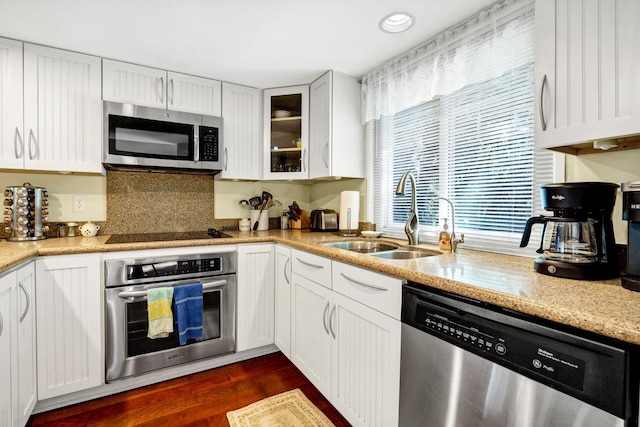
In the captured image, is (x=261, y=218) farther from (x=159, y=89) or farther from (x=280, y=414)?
(x=280, y=414)

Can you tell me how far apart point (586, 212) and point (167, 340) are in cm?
227

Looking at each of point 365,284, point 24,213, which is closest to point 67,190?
point 24,213

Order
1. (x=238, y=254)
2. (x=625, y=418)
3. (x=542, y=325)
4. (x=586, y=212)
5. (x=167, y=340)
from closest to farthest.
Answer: (x=625, y=418) < (x=542, y=325) < (x=586, y=212) < (x=167, y=340) < (x=238, y=254)

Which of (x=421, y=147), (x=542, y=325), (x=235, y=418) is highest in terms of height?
(x=421, y=147)

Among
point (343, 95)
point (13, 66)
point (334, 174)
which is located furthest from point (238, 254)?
point (13, 66)

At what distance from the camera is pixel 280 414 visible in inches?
69.1

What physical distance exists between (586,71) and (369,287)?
1085 mm

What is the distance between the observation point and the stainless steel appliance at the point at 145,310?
1.90 meters

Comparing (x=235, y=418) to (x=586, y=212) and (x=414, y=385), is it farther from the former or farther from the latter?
(x=586, y=212)

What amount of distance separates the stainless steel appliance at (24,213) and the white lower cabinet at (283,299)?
5.02 feet

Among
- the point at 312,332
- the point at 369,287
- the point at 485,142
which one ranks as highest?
the point at 485,142

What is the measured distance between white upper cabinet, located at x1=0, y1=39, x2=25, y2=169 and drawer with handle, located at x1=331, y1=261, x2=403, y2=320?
2023 mm

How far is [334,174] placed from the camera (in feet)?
7.95

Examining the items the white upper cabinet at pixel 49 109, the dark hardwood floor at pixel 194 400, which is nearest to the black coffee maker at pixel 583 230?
the dark hardwood floor at pixel 194 400
